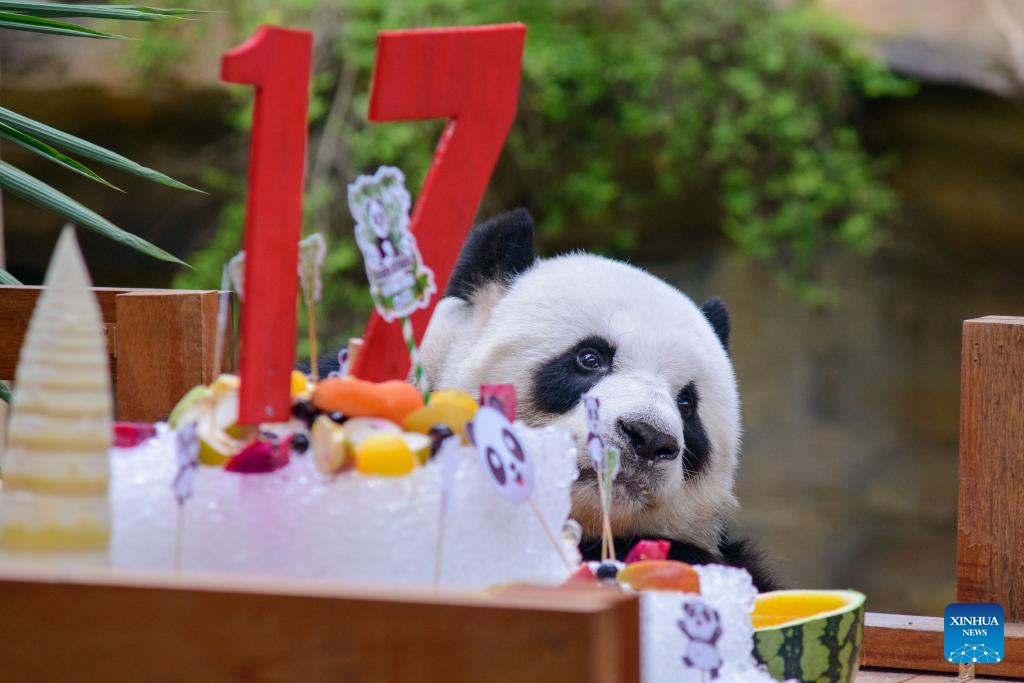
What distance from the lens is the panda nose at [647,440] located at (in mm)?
1327

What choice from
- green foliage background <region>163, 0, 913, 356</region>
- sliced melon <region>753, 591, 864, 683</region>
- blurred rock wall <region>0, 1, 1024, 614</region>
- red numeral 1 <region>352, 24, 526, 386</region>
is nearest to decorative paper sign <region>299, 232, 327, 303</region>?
red numeral 1 <region>352, 24, 526, 386</region>

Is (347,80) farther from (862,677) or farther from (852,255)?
(862,677)

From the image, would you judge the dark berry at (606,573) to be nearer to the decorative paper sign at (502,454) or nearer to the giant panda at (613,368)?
the decorative paper sign at (502,454)

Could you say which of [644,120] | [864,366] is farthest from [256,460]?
[864,366]

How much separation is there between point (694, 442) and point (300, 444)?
2.80 ft

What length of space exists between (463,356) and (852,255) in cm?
374

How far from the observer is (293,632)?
562 millimetres

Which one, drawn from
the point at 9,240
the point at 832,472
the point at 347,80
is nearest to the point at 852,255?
the point at 832,472

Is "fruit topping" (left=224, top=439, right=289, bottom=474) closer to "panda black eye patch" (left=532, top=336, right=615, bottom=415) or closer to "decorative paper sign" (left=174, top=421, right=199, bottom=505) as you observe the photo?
"decorative paper sign" (left=174, top=421, right=199, bottom=505)

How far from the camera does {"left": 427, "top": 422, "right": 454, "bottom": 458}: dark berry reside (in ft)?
2.62

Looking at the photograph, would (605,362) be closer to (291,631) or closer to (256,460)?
(256,460)

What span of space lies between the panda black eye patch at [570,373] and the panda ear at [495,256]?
0.18 meters

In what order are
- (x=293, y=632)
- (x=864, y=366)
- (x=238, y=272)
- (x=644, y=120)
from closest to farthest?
(x=293, y=632) → (x=238, y=272) → (x=644, y=120) → (x=864, y=366)

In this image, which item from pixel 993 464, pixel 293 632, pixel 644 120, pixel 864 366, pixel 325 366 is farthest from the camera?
pixel 864 366
